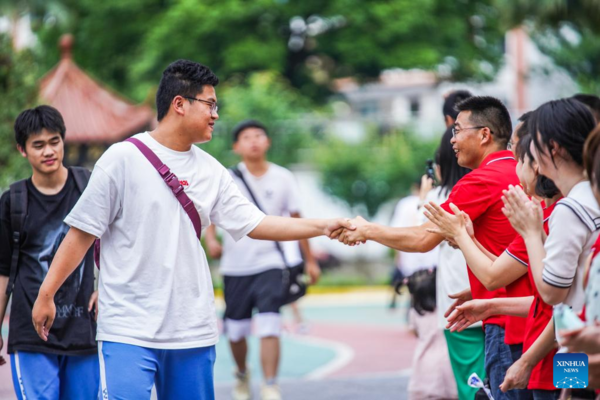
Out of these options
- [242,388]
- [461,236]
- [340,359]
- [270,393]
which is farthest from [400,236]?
[340,359]

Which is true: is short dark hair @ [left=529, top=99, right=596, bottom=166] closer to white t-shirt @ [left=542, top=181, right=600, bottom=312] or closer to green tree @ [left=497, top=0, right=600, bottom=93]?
white t-shirt @ [left=542, top=181, right=600, bottom=312]

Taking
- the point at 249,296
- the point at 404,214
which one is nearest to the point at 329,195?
the point at 404,214

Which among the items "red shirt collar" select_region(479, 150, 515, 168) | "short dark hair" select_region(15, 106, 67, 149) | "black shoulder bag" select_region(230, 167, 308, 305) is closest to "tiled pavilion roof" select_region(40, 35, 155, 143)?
"black shoulder bag" select_region(230, 167, 308, 305)

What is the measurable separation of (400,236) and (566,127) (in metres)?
1.63

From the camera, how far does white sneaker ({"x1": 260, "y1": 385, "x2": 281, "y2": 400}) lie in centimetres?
782

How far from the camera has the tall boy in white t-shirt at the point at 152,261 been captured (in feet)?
14.5

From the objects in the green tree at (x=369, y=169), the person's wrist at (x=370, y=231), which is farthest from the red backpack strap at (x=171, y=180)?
the green tree at (x=369, y=169)

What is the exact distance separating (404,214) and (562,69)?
28.7 m

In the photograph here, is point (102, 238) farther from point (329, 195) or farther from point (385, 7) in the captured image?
point (385, 7)

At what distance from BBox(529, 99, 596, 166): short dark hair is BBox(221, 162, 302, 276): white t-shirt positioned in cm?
486

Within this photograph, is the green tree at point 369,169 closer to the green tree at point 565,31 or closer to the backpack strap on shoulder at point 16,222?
the green tree at point 565,31

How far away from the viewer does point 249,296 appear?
324 inches

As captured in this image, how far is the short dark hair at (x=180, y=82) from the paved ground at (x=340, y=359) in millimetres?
4354

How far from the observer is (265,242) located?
8.20m
